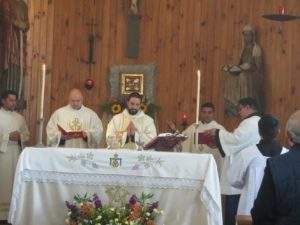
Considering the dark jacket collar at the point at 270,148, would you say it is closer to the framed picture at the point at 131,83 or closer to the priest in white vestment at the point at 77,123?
the priest in white vestment at the point at 77,123

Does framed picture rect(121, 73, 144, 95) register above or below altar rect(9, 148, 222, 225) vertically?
above

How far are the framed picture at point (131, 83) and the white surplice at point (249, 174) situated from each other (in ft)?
11.7

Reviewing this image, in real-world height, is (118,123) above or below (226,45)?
below

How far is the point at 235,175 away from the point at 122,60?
152 inches

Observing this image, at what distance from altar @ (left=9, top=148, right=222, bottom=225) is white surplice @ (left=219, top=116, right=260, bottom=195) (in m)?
1.08

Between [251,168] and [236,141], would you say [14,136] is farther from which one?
[251,168]

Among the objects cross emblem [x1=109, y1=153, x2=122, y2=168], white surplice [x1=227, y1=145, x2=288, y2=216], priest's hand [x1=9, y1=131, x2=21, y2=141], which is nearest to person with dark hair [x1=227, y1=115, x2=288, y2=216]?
white surplice [x1=227, y1=145, x2=288, y2=216]

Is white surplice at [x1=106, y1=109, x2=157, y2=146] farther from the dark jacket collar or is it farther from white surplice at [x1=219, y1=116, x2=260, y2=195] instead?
the dark jacket collar

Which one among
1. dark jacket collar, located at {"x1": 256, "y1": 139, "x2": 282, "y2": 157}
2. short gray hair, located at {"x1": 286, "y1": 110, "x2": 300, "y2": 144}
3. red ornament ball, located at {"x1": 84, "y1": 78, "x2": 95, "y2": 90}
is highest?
red ornament ball, located at {"x1": 84, "y1": 78, "x2": 95, "y2": 90}

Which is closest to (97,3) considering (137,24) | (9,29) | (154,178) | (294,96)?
(137,24)

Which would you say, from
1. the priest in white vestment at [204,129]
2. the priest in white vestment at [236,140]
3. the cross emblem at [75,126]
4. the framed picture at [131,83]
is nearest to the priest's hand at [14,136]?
the cross emblem at [75,126]

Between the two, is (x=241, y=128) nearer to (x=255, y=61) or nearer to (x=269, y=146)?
(x=269, y=146)

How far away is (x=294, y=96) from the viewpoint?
9180 millimetres

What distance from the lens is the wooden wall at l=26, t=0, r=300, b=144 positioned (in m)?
9.30
